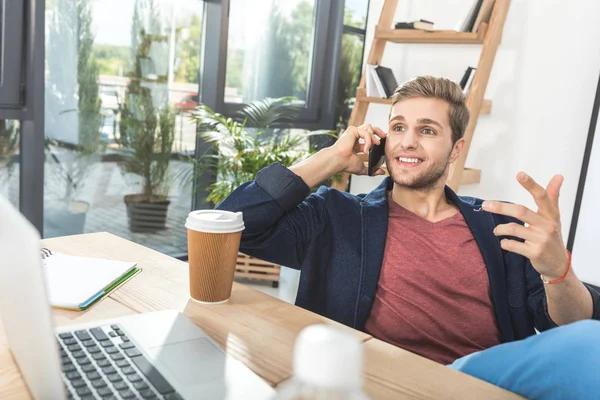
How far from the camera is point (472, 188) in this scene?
3371mm

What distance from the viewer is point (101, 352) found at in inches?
30.0

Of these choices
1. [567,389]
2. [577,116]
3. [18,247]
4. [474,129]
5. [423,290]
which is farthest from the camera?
[474,129]

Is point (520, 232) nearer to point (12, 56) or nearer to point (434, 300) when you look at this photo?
point (434, 300)

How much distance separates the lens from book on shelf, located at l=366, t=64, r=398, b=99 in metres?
3.43

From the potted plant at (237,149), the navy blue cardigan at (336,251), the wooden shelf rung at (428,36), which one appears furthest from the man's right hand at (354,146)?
the wooden shelf rung at (428,36)

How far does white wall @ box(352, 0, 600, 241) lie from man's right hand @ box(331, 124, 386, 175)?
69.0 inches

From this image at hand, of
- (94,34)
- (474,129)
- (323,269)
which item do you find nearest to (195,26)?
(94,34)

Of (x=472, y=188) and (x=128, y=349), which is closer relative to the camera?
(x=128, y=349)

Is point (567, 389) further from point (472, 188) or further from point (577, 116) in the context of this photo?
point (472, 188)

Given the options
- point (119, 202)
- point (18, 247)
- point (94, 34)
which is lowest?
point (119, 202)

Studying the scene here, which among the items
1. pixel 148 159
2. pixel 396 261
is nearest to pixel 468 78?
pixel 148 159

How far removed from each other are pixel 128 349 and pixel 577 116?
2.74 metres

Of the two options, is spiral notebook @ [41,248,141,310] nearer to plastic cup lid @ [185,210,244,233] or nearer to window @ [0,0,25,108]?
plastic cup lid @ [185,210,244,233]

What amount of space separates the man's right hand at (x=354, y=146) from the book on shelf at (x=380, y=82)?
6.23ft
